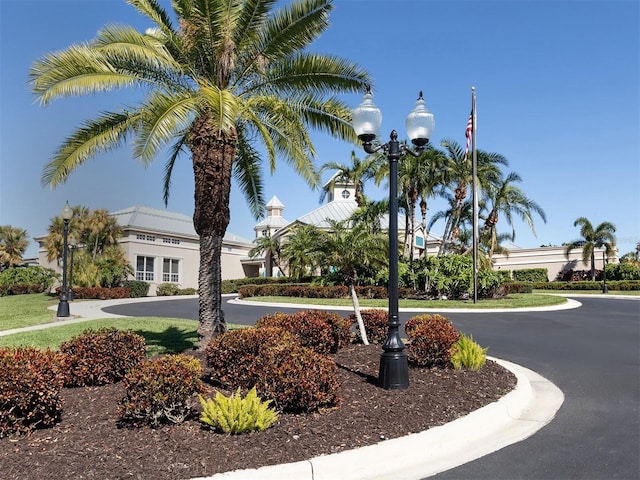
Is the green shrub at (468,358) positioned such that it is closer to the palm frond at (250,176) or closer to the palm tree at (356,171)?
the palm frond at (250,176)

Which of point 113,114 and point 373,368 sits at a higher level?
point 113,114

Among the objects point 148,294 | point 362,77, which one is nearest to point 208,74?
point 362,77

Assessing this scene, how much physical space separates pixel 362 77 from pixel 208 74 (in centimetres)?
304

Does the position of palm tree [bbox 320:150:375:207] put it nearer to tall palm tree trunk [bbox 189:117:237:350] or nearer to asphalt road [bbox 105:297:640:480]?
asphalt road [bbox 105:297:640:480]

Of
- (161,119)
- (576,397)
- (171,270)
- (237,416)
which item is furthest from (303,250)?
(171,270)

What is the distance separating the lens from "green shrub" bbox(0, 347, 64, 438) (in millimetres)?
4781

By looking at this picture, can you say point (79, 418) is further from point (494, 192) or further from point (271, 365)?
point (494, 192)

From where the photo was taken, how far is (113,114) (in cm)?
1009

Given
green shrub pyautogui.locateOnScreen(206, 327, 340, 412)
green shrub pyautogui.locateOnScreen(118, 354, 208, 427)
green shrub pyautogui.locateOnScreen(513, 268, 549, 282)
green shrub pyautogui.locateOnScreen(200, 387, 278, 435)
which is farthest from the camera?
green shrub pyautogui.locateOnScreen(513, 268, 549, 282)

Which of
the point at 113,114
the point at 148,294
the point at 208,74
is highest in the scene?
the point at 208,74

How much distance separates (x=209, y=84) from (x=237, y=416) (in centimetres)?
602

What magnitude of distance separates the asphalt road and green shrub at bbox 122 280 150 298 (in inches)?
1069

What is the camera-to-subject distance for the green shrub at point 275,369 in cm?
543

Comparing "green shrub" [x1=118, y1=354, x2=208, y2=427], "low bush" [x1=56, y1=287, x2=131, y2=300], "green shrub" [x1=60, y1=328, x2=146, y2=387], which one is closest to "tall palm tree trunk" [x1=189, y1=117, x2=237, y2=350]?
"green shrub" [x1=60, y1=328, x2=146, y2=387]
